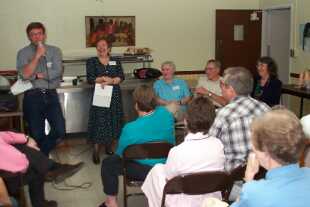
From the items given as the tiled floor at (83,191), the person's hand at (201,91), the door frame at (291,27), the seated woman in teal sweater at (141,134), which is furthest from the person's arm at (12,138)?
the door frame at (291,27)

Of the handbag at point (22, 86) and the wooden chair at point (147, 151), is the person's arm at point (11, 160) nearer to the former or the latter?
the wooden chair at point (147, 151)

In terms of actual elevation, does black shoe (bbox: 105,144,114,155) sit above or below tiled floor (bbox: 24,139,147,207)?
above

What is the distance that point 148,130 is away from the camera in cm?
291

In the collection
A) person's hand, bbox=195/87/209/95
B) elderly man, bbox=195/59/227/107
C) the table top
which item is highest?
elderly man, bbox=195/59/227/107

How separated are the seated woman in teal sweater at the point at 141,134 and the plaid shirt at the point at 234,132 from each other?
1.83 feet

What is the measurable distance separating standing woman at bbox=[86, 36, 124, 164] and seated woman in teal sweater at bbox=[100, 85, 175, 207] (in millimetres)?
1547

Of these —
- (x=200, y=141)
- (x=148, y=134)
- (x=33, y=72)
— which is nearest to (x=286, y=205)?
(x=200, y=141)

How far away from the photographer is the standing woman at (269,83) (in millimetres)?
4660

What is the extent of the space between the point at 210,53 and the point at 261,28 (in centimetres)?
100

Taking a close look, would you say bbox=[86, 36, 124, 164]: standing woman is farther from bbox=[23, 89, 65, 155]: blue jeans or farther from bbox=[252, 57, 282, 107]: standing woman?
bbox=[252, 57, 282, 107]: standing woman

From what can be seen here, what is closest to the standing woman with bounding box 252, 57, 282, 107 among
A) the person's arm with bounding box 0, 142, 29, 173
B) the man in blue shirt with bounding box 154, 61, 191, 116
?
the man in blue shirt with bounding box 154, 61, 191, 116

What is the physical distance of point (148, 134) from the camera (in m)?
2.91

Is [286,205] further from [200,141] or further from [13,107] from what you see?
[13,107]

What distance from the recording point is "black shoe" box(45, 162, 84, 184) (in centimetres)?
417
